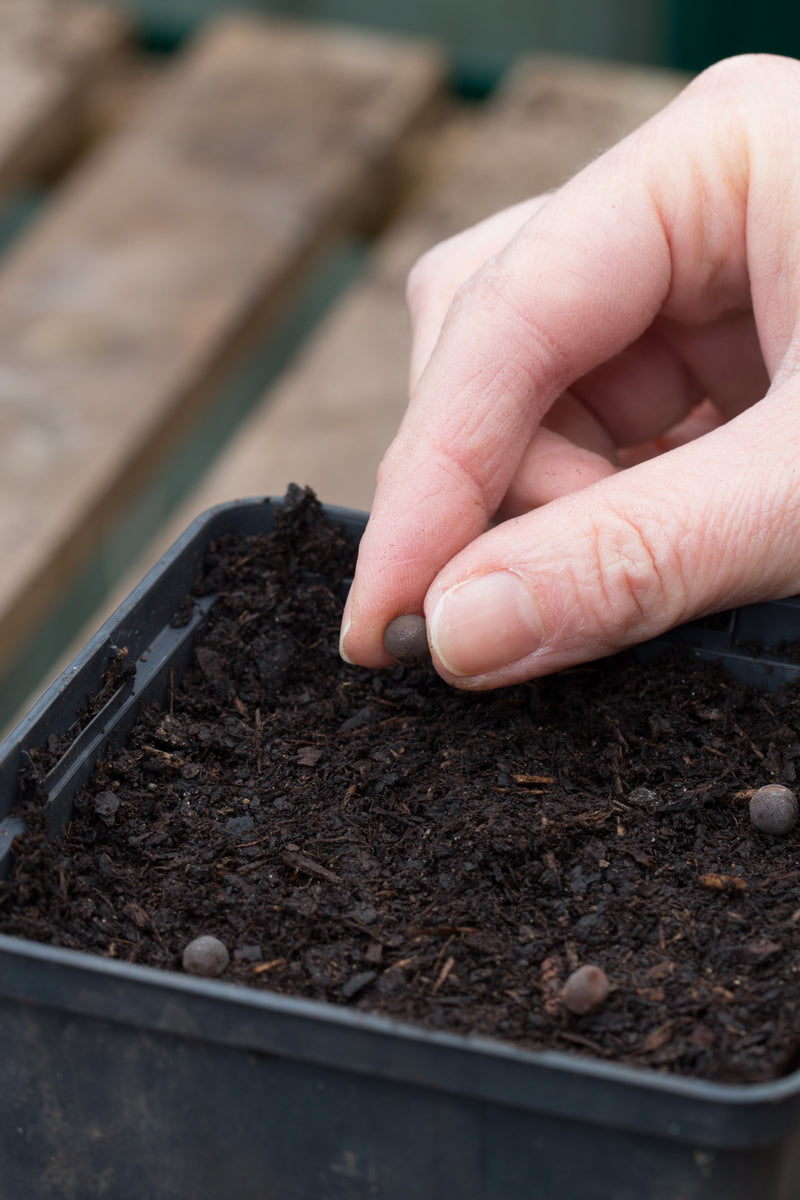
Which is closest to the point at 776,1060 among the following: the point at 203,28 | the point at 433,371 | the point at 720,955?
the point at 720,955

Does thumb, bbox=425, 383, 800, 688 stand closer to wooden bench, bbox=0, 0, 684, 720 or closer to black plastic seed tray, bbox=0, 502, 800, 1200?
black plastic seed tray, bbox=0, 502, 800, 1200

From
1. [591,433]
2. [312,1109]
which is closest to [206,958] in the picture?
[312,1109]

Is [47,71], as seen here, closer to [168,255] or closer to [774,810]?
[168,255]

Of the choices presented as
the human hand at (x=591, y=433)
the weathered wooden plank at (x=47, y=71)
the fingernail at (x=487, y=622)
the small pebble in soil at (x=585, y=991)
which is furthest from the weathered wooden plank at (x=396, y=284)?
the small pebble in soil at (x=585, y=991)

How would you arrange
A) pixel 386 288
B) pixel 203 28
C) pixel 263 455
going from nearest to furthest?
pixel 263 455
pixel 386 288
pixel 203 28

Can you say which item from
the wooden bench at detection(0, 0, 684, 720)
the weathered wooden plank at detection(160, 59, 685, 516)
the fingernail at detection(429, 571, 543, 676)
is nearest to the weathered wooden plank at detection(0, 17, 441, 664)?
the wooden bench at detection(0, 0, 684, 720)

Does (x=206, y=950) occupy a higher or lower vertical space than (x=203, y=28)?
lower

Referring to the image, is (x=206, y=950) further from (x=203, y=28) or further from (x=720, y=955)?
(x=203, y=28)

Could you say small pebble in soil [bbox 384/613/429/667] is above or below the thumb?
below
